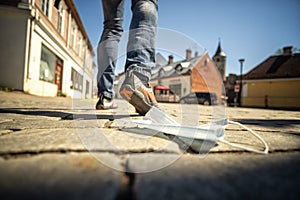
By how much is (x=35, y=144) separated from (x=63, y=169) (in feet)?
0.76

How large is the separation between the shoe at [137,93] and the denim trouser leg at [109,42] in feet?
2.01

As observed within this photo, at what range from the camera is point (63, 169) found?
0.40 metres

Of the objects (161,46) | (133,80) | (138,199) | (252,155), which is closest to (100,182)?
(138,199)

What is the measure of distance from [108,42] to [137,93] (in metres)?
0.85

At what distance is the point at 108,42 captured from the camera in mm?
1752

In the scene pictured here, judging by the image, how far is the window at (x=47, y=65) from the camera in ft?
23.8

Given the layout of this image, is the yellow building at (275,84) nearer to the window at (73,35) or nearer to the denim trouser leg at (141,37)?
the window at (73,35)

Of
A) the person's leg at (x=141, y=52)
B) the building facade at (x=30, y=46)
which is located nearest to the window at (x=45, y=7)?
the building facade at (x=30, y=46)

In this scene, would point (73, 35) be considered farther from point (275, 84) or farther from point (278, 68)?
point (278, 68)

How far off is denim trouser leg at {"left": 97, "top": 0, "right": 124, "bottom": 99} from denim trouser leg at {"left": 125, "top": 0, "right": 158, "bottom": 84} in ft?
1.26

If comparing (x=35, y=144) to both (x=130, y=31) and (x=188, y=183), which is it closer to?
(x=188, y=183)

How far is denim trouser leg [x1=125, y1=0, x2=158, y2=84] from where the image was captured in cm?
135

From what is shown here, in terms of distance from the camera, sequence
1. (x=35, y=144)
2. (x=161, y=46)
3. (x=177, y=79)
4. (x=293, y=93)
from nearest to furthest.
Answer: (x=35, y=144) < (x=161, y=46) < (x=293, y=93) < (x=177, y=79)

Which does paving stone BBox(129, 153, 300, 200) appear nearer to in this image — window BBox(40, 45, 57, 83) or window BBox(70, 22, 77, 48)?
window BBox(40, 45, 57, 83)
